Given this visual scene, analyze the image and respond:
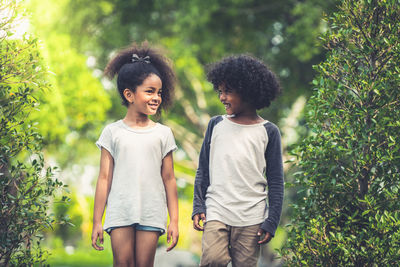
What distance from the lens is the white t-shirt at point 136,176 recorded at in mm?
4402

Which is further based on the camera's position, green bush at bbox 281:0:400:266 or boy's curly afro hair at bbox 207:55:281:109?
green bush at bbox 281:0:400:266

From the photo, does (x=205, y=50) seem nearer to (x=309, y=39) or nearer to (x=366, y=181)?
(x=309, y=39)

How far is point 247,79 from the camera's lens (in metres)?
4.64

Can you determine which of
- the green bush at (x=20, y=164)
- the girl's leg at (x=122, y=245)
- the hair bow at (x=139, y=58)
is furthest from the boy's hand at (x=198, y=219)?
the hair bow at (x=139, y=58)

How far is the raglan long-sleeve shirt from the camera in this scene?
4418 millimetres

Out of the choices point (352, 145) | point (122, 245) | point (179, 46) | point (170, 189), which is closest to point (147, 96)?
point (170, 189)

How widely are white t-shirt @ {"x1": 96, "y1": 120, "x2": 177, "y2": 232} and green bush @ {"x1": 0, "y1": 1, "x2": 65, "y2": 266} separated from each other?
64cm

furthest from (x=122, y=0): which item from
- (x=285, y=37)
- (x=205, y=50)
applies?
(x=285, y=37)

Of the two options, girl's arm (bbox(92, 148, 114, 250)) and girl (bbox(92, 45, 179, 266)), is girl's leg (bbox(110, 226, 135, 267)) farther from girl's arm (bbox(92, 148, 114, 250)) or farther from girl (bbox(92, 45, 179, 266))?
girl's arm (bbox(92, 148, 114, 250))

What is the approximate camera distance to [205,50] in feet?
51.0

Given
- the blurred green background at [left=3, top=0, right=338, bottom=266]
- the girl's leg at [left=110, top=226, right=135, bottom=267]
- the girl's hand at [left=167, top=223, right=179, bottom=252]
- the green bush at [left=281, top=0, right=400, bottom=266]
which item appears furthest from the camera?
the blurred green background at [left=3, top=0, right=338, bottom=266]

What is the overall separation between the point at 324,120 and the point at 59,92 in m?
10.4

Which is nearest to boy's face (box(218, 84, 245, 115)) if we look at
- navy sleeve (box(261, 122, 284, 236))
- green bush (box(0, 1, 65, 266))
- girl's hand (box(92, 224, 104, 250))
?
navy sleeve (box(261, 122, 284, 236))

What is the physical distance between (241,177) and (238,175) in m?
0.03
